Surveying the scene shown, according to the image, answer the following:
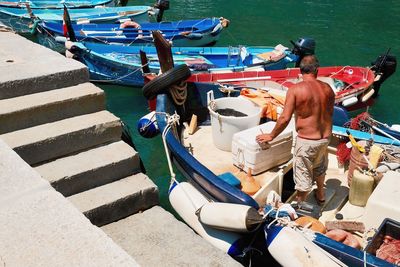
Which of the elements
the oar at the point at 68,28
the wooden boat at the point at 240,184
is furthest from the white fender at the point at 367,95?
the oar at the point at 68,28

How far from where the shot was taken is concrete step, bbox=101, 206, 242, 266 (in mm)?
3568

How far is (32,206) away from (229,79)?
778 centimetres

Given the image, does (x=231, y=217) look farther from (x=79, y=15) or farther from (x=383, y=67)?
(x=79, y=15)

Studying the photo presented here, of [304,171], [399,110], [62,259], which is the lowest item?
[399,110]

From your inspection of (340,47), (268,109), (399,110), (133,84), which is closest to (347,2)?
(340,47)

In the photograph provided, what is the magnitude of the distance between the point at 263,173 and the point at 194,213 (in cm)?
133

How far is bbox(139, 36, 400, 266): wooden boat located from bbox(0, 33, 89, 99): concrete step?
1.69m

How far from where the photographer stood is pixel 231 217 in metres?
4.18

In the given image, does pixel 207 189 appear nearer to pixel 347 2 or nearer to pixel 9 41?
pixel 9 41

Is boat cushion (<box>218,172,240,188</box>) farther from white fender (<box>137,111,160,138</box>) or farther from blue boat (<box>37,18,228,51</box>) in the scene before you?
blue boat (<box>37,18,228,51</box>)

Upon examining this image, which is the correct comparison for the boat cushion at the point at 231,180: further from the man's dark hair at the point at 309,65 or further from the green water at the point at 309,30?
the green water at the point at 309,30

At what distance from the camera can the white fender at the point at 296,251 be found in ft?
12.7

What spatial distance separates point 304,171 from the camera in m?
5.07

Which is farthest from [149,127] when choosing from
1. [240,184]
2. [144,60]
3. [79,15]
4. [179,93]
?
[79,15]
